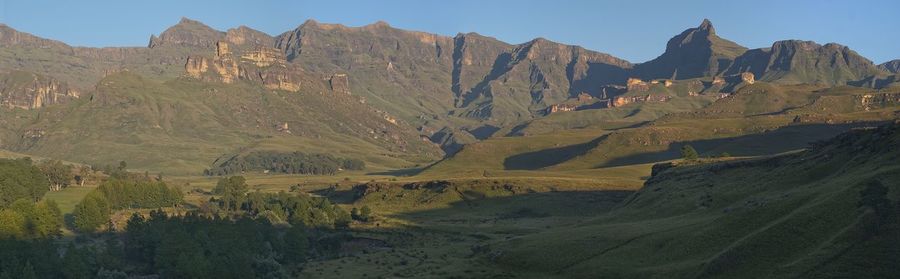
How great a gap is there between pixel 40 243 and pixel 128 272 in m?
13.6

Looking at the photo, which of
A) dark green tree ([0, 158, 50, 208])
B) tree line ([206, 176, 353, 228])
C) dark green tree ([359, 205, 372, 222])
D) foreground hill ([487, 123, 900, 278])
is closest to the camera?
foreground hill ([487, 123, 900, 278])

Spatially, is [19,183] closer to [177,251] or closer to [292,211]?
[292,211]

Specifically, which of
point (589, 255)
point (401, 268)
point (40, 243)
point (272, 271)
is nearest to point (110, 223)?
point (40, 243)

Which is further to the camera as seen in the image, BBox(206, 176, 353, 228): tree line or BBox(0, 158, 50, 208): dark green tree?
BBox(0, 158, 50, 208): dark green tree

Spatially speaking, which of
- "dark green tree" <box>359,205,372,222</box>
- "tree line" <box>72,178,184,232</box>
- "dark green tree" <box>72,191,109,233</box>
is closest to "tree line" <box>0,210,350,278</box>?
"dark green tree" <box>72,191,109,233</box>

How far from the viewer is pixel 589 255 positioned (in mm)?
99750

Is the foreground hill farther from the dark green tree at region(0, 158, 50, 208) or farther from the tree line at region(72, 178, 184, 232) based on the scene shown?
the dark green tree at region(0, 158, 50, 208)

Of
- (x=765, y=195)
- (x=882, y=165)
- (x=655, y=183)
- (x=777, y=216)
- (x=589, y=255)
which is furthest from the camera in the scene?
(x=655, y=183)

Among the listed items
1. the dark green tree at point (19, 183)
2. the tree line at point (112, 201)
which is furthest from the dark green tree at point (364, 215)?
the dark green tree at point (19, 183)

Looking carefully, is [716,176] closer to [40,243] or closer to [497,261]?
[497,261]

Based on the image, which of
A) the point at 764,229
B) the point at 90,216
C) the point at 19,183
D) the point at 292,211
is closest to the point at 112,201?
the point at 19,183

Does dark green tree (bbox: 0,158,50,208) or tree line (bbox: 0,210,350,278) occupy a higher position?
dark green tree (bbox: 0,158,50,208)

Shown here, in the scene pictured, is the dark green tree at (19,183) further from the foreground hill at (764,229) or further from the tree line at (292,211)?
the foreground hill at (764,229)

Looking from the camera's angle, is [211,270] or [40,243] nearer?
[211,270]
